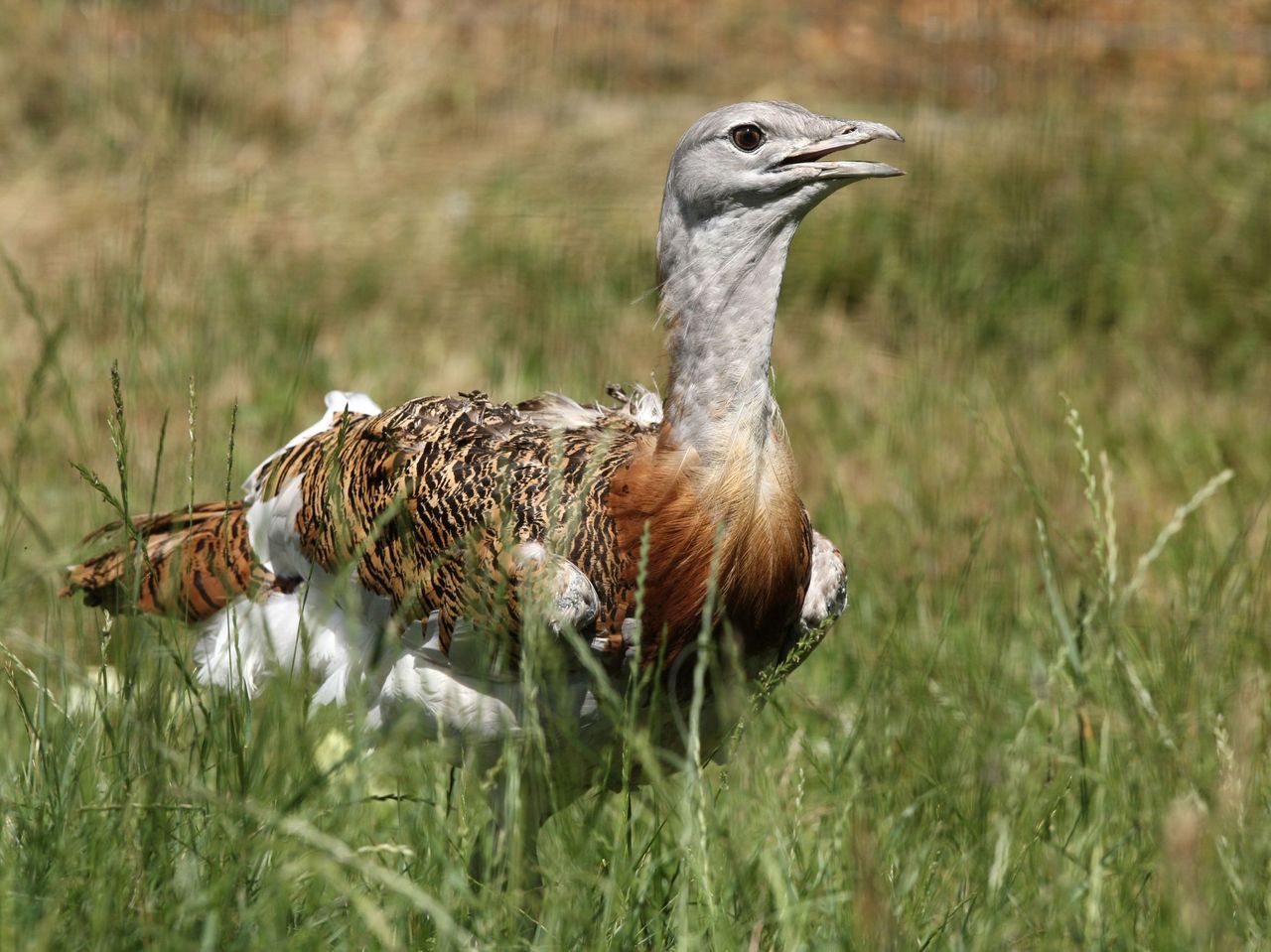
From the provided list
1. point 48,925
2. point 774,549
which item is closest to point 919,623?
point 774,549

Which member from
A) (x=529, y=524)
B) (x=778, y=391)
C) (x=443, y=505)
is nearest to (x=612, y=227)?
(x=778, y=391)

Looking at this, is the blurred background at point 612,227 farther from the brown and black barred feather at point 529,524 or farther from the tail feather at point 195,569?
the brown and black barred feather at point 529,524

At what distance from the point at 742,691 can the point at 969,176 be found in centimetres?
399

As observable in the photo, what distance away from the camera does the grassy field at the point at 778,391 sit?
6.47ft

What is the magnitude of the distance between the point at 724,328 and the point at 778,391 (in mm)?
2458

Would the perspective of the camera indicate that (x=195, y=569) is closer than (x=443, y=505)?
No

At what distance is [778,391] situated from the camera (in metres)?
5.06

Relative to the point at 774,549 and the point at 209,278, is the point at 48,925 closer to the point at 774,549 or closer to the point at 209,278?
the point at 774,549

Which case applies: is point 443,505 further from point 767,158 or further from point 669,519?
point 767,158

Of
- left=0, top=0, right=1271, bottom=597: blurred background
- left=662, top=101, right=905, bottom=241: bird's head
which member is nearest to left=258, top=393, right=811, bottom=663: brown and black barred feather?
left=662, top=101, right=905, bottom=241: bird's head

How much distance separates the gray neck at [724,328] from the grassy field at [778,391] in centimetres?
45

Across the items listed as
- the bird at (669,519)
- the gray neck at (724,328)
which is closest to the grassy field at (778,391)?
the bird at (669,519)

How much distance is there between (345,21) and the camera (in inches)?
281

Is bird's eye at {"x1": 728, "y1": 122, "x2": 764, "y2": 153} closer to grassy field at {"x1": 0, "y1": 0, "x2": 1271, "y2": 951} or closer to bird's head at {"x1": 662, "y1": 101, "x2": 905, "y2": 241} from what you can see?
bird's head at {"x1": 662, "y1": 101, "x2": 905, "y2": 241}
